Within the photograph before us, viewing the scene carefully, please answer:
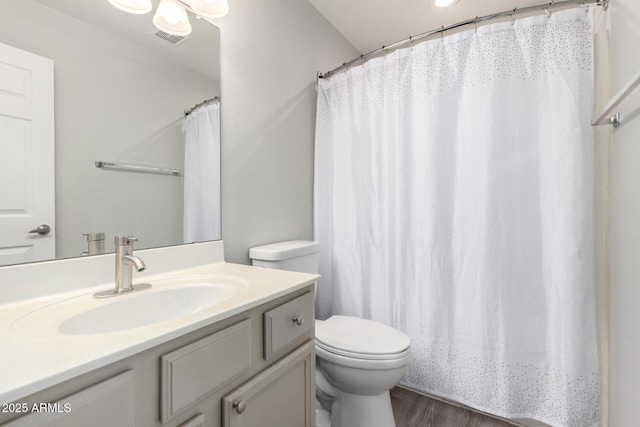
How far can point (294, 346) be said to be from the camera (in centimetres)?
90

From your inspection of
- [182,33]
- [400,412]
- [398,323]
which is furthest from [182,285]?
[400,412]

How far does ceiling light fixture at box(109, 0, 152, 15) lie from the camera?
991 millimetres

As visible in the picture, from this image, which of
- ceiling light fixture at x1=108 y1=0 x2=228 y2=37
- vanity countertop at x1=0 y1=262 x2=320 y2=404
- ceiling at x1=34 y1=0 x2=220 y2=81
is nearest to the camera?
vanity countertop at x1=0 y1=262 x2=320 y2=404

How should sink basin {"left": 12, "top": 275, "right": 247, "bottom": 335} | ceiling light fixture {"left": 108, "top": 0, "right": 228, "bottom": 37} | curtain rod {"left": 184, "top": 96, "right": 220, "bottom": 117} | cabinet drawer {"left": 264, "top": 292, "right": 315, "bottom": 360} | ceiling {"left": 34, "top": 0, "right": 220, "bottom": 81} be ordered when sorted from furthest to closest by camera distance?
curtain rod {"left": 184, "top": 96, "right": 220, "bottom": 117}
ceiling light fixture {"left": 108, "top": 0, "right": 228, "bottom": 37}
ceiling {"left": 34, "top": 0, "right": 220, "bottom": 81}
cabinet drawer {"left": 264, "top": 292, "right": 315, "bottom": 360}
sink basin {"left": 12, "top": 275, "right": 247, "bottom": 335}

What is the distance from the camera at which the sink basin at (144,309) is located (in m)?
0.71

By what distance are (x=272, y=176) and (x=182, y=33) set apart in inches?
29.2

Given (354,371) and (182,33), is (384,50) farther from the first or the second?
(354,371)

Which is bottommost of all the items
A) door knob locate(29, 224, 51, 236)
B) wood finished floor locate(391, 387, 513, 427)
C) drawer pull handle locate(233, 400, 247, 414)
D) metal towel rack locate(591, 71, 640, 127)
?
wood finished floor locate(391, 387, 513, 427)

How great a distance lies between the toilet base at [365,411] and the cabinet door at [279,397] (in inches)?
14.1

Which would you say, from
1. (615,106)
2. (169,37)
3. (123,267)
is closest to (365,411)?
(123,267)

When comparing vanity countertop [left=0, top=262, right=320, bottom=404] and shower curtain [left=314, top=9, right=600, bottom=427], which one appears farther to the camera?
shower curtain [left=314, top=9, right=600, bottom=427]

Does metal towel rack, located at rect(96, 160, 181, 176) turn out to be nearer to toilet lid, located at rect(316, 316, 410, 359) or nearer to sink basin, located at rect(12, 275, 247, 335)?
sink basin, located at rect(12, 275, 247, 335)

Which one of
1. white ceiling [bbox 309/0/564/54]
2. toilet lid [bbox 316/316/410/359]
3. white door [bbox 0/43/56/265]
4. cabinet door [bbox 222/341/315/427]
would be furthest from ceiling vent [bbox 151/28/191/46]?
toilet lid [bbox 316/316/410/359]

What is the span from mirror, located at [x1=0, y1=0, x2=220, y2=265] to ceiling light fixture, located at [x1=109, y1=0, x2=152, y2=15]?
18mm
